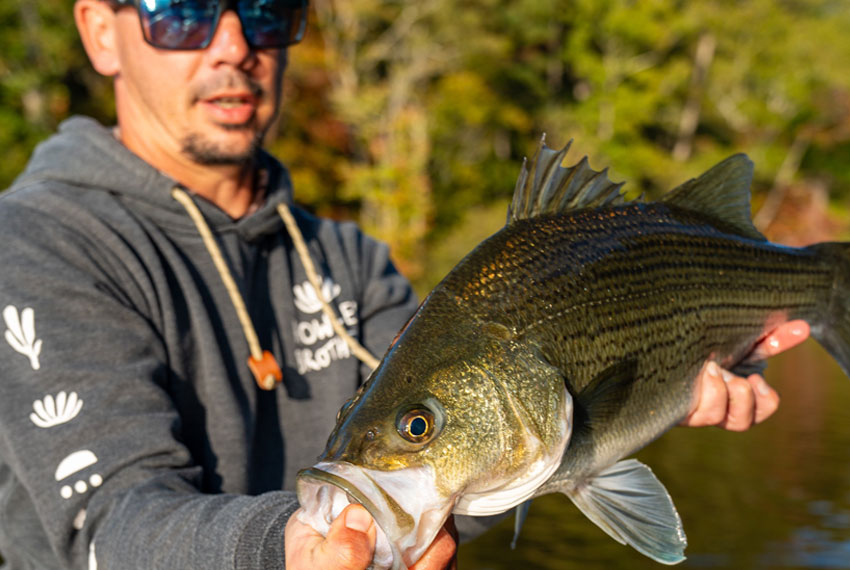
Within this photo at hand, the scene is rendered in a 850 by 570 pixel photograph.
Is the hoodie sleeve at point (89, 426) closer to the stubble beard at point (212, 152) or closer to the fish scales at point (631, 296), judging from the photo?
the stubble beard at point (212, 152)

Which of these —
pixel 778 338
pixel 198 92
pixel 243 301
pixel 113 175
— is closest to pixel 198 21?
pixel 198 92

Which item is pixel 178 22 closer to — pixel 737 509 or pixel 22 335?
pixel 22 335

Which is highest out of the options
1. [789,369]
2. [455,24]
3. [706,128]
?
[455,24]

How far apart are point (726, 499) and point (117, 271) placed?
779 cm

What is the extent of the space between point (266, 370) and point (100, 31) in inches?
49.4

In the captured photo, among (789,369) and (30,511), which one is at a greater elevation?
(30,511)

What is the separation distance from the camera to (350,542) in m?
1.38

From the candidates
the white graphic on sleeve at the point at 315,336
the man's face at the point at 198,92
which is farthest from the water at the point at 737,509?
the man's face at the point at 198,92

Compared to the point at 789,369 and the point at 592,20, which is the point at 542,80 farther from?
the point at 789,369

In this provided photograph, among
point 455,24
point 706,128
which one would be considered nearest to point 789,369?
point 455,24

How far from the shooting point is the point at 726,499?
29.3 ft

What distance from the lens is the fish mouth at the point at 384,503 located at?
1.44 m

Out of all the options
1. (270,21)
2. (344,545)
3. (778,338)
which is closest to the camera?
(344,545)

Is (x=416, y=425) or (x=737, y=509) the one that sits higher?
(x=416, y=425)
